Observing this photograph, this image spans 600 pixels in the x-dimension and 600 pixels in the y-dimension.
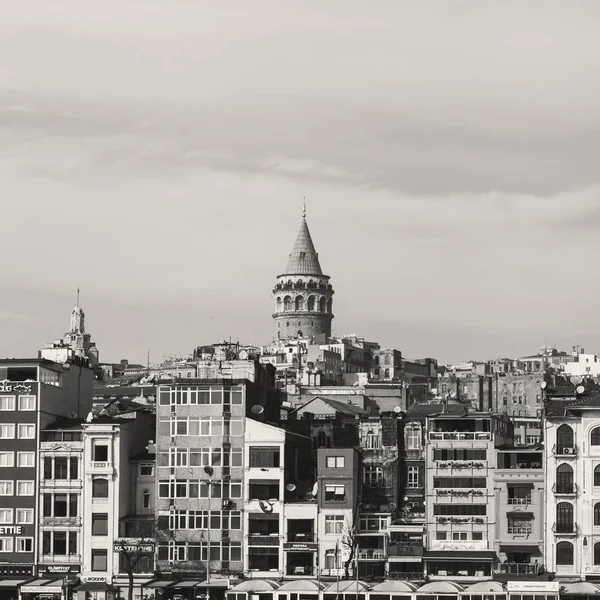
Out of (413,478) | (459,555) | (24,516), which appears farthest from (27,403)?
(459,555)

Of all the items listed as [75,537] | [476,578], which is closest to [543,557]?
[476,578]

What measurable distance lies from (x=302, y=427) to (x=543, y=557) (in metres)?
24.7

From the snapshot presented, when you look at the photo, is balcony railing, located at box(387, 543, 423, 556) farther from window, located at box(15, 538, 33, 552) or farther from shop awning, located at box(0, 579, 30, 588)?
A: shop awning, located at box(0, 579, 30, 588)

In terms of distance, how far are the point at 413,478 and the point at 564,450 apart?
16201 mm

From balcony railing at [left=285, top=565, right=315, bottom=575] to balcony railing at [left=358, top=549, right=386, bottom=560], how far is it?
142 inches

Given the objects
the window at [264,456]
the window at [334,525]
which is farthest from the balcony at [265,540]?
the window at [264,456]

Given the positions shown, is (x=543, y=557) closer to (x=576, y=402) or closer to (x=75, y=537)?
(x=576, y=402)

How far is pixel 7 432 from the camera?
126 m

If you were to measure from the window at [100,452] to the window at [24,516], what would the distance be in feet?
20.2

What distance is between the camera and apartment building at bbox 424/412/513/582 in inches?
4751

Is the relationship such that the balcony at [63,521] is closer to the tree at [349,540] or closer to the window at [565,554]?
the tree at [349,540]

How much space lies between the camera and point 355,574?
120625 millimetres

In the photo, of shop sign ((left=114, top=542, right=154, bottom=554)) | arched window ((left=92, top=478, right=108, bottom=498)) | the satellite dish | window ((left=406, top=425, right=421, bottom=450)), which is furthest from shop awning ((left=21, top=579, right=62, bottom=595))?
window ((left=406, top=425, right=421, bottom=450))

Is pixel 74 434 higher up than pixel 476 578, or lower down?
higher up
